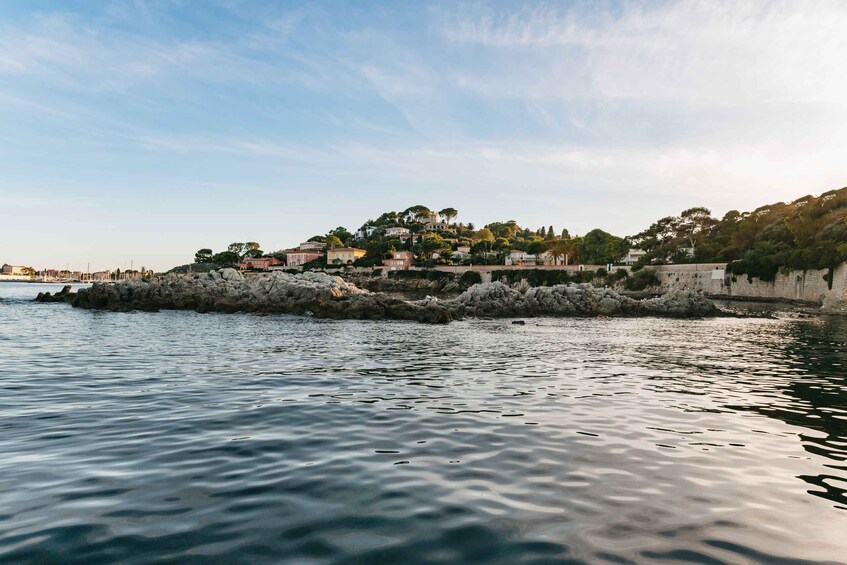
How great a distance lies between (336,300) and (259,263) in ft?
435

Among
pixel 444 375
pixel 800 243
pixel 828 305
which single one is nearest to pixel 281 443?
pixel 444 375

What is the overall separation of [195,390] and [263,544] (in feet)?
25.8

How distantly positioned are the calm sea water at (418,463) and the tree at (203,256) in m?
161

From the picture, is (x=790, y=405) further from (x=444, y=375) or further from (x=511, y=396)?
(x=444, y=375)

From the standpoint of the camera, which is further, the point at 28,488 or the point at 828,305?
the point at 828,305

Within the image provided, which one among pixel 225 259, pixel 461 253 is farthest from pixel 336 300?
pixel 225 259

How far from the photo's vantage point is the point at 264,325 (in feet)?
96.4

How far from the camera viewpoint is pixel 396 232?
612ft

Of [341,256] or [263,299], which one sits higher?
[341,256]

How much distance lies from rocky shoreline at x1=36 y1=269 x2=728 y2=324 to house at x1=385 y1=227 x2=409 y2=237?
13391cm

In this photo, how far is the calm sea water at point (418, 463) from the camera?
4480mm

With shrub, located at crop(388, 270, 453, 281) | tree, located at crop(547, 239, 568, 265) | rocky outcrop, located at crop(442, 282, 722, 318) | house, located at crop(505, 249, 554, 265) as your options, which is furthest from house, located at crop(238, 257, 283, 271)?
rocky outcrop, located at crop(442, 282, 722, 318)

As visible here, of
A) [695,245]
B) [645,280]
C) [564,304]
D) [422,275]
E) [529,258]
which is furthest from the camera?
[529,258]

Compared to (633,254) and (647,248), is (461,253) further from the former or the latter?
(647,248)
